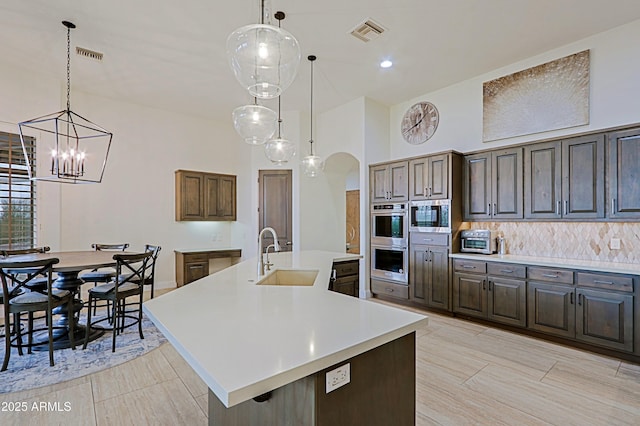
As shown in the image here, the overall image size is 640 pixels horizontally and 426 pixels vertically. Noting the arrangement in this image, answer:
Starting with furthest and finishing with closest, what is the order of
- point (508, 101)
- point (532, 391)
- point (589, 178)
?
1. point (508, 101)
2. point (589, 178)
3. point (532, 391)

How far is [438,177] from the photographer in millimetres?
4477

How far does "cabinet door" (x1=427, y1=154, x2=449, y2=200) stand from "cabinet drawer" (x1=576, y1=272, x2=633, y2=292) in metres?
1.75

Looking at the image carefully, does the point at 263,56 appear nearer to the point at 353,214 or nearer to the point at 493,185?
the point at 493,185

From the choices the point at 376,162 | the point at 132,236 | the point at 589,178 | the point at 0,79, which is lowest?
the point at 132,236

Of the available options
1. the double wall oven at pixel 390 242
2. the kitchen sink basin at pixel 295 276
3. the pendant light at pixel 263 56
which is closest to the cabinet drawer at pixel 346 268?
the kitchen sink basin at pixel 295 276

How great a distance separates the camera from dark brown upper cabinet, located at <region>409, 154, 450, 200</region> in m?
4.40

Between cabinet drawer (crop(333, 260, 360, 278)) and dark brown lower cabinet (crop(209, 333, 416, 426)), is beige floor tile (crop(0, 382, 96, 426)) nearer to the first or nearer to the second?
dark brown lower cabinet (crop(209, 333, 416, 426))

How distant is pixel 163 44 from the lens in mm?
3705

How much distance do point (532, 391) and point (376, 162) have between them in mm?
3881

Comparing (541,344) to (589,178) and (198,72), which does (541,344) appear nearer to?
(589,178)

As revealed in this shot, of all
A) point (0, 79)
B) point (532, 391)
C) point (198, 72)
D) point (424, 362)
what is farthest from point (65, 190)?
point (532, 391)

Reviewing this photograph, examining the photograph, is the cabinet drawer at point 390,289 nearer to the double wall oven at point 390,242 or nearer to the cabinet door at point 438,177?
the double wall oven at point 390,242

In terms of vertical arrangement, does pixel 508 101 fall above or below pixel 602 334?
above

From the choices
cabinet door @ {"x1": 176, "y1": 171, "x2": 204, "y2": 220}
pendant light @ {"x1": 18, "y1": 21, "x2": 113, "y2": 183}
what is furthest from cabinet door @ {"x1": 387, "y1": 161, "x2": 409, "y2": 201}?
pendant light @ {"x1": 18, "y1": 21, "x2": 113, "y2": 183}
